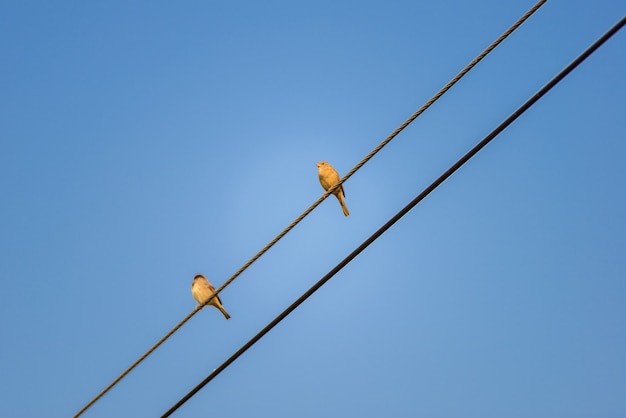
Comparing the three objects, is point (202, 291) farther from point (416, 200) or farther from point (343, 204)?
point (416, 200)

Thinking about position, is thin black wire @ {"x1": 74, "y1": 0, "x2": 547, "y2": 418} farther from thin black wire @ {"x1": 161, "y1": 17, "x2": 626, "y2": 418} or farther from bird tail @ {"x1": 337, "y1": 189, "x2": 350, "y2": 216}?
bird tail @ {"x1": 337, "y1": 189, "x2": 350, "y2": 216}

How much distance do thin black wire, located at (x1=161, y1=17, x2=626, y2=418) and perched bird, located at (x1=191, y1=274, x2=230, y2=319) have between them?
7.76 meters

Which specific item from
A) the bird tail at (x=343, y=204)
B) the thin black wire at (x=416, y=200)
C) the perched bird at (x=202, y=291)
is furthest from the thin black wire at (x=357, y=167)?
the bird tail at (x=343, y=204)

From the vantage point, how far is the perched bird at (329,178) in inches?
497

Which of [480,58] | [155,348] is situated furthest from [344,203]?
[480,58]

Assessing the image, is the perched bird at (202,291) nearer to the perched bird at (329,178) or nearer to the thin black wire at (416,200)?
the perched bird at (329,178)

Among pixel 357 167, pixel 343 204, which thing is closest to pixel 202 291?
pixel 343 204

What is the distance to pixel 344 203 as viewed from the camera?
12664 millimetres

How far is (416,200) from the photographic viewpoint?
11.5 ft

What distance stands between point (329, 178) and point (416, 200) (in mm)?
9236

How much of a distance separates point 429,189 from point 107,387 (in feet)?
8.83

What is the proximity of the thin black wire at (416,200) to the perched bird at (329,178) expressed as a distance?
868cm

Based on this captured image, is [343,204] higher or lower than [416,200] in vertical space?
higher

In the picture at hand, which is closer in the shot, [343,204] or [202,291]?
[202,291]
